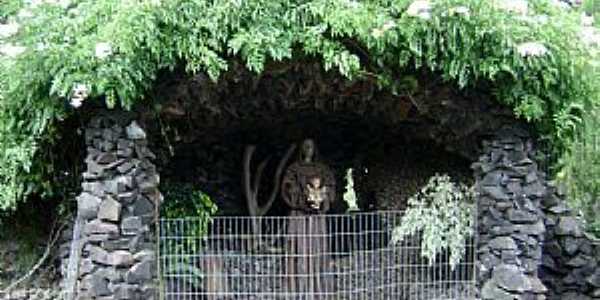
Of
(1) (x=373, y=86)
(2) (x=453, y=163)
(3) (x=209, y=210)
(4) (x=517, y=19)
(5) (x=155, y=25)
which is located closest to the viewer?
(5) (x=155, y=25)

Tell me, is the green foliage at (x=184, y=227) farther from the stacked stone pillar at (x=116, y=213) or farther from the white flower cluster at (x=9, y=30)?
the white flower cluster at (x=9, y=30)

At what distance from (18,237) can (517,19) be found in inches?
170

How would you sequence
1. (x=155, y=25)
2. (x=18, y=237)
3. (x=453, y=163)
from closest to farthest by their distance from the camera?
(x=155, y=25), (x=18, y=237), (x=453, y=163)

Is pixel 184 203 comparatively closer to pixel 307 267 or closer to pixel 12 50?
pixel 307 267

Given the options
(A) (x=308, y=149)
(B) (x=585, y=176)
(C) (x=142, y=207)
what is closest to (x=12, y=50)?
(C) (x=142, y=207)

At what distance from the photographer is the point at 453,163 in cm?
711

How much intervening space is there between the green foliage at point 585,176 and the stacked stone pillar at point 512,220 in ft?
4.42

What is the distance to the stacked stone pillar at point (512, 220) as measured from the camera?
532 cm

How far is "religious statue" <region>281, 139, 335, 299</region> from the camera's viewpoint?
604cm

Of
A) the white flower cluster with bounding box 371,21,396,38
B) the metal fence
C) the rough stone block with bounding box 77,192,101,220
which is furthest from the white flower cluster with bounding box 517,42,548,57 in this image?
the rough stone block with bounding box 77,192,101,220

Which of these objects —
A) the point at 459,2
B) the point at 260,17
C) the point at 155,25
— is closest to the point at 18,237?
the point at 155,25

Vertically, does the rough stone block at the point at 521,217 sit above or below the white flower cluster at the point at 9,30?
below

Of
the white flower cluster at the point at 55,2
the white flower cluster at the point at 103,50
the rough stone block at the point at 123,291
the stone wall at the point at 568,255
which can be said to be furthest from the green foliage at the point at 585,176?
the white flower cluster at the point at 55,2

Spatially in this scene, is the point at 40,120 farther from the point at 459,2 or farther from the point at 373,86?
the point at 459,2
